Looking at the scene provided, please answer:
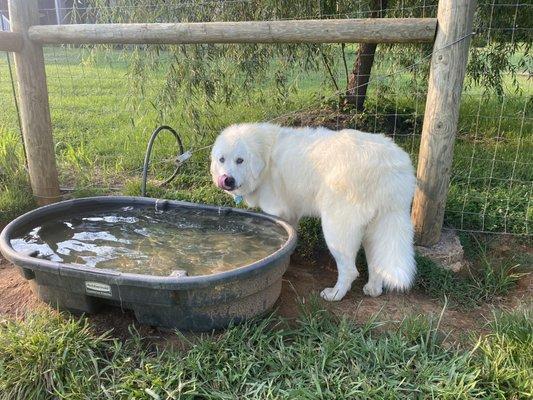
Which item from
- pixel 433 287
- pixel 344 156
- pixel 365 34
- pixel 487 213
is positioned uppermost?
pixel 365 34

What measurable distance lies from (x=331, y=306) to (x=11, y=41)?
324 cm

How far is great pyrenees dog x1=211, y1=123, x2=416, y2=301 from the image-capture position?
2836 mm

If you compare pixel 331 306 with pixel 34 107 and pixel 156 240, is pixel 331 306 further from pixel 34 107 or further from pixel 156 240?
pixel 34 107

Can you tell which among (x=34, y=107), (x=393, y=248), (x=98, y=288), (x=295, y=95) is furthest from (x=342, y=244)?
(x=295, y=95)

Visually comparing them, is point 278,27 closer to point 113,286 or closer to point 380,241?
point 380,241

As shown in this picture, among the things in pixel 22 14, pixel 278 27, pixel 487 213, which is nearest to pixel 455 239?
pixel 487 213

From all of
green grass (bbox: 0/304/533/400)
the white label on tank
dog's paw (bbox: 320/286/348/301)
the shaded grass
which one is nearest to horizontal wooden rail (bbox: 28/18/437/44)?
the shaded grass

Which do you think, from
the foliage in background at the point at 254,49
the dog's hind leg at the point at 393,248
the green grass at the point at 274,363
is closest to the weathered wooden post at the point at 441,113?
the dog's hind leg at the point at 393,248

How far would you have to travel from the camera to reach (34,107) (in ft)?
13.2

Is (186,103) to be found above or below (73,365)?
above

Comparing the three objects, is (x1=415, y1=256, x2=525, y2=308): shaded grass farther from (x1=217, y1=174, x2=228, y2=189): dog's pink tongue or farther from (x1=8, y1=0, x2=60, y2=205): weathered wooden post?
(x1=8, y1=0, x2=60, y2=205): weathered wooden post

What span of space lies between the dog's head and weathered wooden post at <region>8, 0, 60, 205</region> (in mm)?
1743

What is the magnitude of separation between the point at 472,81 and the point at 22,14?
4.66 metres

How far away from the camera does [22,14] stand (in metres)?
3.90
